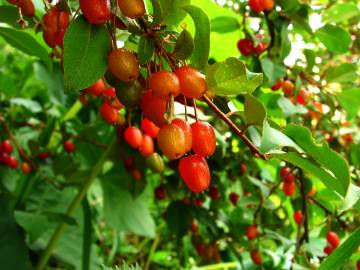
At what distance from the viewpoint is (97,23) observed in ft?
1.71

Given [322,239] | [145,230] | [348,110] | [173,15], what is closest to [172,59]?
[173,15]

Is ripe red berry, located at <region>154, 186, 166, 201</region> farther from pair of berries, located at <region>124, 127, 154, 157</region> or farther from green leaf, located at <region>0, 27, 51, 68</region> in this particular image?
green leaf, located at <region>0, 27, 51, 68</region>

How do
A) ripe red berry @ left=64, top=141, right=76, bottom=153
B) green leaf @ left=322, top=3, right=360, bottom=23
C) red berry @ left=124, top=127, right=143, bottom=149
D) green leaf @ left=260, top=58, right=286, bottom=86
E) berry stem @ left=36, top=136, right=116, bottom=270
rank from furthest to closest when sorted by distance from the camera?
ripe red berry @ left=64, top=141, right=76, bottom=153 → berry stem @ left=36, top=136, right=116, bottom=270 → green leaf @ left=322, top=3, right=360, bottom=23 → green leaf @ left=260, top=58, right=286, bottom=86 → red berry @ left=124, top=127, right=143, bottom=149

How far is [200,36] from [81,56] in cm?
14

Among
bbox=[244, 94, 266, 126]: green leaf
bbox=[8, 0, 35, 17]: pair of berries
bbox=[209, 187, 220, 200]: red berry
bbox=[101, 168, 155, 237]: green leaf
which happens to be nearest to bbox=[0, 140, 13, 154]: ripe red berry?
bbox=[101, 168, 155, 237]: green leaf

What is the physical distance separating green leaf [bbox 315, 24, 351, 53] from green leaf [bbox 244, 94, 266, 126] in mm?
680

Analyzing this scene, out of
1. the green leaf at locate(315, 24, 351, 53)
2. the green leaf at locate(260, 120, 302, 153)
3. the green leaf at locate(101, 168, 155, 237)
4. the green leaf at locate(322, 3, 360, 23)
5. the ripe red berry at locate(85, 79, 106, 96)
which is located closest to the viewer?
the green leaf at locate(260, 120, 302, 153)

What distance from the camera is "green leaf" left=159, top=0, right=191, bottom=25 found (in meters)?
0.55

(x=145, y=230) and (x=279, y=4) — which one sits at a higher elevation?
(x=279, y=4)

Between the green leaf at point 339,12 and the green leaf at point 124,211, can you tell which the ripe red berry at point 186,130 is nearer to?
the green leaf at point 339,12

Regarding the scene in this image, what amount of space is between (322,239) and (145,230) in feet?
2.42

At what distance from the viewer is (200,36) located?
1.78 feet

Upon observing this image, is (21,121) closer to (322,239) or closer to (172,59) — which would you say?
(322,239)

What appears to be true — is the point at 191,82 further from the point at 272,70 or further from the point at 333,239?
the point at 333,239
